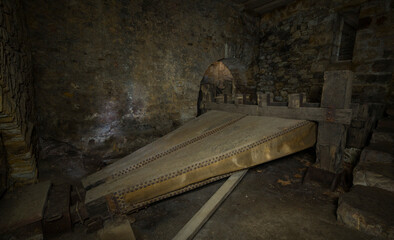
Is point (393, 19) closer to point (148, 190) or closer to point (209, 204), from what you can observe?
A: point (209, 204)

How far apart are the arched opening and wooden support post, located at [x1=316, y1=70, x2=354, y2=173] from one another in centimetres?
143

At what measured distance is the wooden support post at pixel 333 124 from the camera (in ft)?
7.86

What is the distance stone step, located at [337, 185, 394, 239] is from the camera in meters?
1.44

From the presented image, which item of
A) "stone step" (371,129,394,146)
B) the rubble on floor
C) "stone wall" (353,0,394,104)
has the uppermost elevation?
"stone wall" (353,0,394,104)

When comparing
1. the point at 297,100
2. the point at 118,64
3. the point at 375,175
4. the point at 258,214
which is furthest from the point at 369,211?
the point at 118,64

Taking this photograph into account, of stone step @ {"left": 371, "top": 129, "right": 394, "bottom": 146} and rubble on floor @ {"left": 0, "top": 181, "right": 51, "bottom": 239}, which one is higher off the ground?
stone step @ {"left": 371, "top": 129, "right": 394, "bottom": 146}

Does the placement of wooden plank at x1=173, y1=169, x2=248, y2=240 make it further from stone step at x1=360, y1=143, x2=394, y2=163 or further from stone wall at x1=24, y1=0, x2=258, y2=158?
stone wall at x1=24, y1=0, x2=258, y2=158

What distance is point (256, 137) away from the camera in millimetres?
2348

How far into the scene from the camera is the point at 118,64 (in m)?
3.84

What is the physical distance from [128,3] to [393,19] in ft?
19.9

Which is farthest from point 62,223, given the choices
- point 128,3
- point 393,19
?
point 393,19

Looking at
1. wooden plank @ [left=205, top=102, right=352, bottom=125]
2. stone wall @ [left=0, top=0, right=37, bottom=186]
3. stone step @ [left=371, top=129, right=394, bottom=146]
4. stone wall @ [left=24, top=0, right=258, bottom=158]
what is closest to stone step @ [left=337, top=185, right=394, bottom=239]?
wooden plank @ [left=205, top=102, right=352, bottom=125]

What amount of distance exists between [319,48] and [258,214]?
5427 mm

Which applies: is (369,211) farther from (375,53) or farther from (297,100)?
(375,53)
